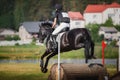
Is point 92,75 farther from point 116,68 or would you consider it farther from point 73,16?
point 73,16

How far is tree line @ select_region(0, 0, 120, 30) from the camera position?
4.89 metres

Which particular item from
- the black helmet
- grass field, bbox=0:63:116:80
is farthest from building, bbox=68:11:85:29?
grass field, bbox=0:63:116:80

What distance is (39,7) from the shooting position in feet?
16.2

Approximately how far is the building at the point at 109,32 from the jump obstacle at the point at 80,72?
19.2 inches

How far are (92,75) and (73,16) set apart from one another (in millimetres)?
975

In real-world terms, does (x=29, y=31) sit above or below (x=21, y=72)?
above

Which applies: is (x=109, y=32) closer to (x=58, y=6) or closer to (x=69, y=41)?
(x=69, y=41)

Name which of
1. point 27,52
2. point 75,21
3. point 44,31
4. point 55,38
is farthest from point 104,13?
point 27,52

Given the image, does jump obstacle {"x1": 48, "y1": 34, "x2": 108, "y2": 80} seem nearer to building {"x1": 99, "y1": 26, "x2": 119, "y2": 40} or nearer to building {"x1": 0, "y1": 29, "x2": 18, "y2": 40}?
building {"x1": 99, "y1": 26, "x2": 119, "y2": 40}

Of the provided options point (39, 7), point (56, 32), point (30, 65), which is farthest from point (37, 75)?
point (39, 7)

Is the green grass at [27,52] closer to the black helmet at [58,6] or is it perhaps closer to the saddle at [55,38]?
the saddle at [55,38]

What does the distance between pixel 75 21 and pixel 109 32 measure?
594 millimetres

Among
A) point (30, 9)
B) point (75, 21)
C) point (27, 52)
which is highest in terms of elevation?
point (30, 9)

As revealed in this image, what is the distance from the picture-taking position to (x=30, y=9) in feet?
16.2
